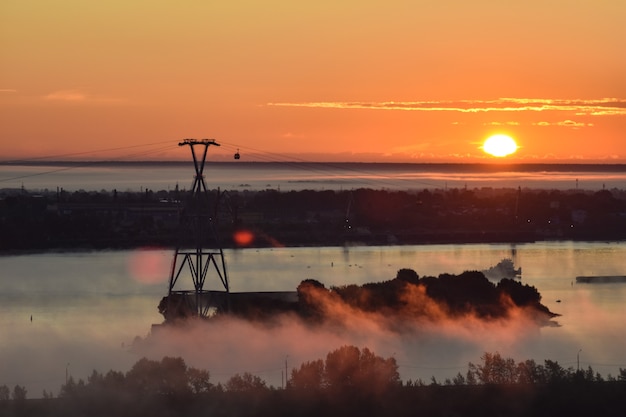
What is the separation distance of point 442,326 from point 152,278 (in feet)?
22.2

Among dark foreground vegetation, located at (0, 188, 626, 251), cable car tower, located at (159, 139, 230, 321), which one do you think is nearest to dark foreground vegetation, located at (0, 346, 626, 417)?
cable car tower, located at (159, 139, 230, 321)

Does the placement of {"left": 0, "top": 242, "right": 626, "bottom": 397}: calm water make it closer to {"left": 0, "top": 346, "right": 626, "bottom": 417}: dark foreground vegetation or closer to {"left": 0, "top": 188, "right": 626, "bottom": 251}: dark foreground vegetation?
{"left": 0, "top": 346, "right": 626, "bottom": 417}: dark foreground vegetation

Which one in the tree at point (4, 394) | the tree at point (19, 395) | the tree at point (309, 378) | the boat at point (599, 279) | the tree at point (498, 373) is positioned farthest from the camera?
the boat at point (599, 279)

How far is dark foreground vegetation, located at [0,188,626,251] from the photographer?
2633 cm

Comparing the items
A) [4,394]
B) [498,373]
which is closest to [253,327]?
[498,373]

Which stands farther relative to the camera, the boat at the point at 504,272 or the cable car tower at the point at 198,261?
the boat at the point at 504,272

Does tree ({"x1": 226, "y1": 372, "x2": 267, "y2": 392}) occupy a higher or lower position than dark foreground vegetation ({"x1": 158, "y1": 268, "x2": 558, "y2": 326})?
lower

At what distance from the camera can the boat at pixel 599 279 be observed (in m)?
19.0

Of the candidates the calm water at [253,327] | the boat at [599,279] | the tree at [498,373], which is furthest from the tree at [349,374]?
the boat at [599,279]

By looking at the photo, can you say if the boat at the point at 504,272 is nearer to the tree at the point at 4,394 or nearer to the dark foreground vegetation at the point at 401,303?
the dark foreground vegetation at the point at 401,303

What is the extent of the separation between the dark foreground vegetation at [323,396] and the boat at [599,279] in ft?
34.2

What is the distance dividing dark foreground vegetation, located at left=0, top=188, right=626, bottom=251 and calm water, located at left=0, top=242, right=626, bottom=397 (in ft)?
9.14

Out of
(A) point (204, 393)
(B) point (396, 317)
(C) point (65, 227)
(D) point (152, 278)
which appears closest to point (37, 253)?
(C) point (65, 227)

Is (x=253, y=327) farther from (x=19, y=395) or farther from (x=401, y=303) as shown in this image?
(x=19, y=395)
